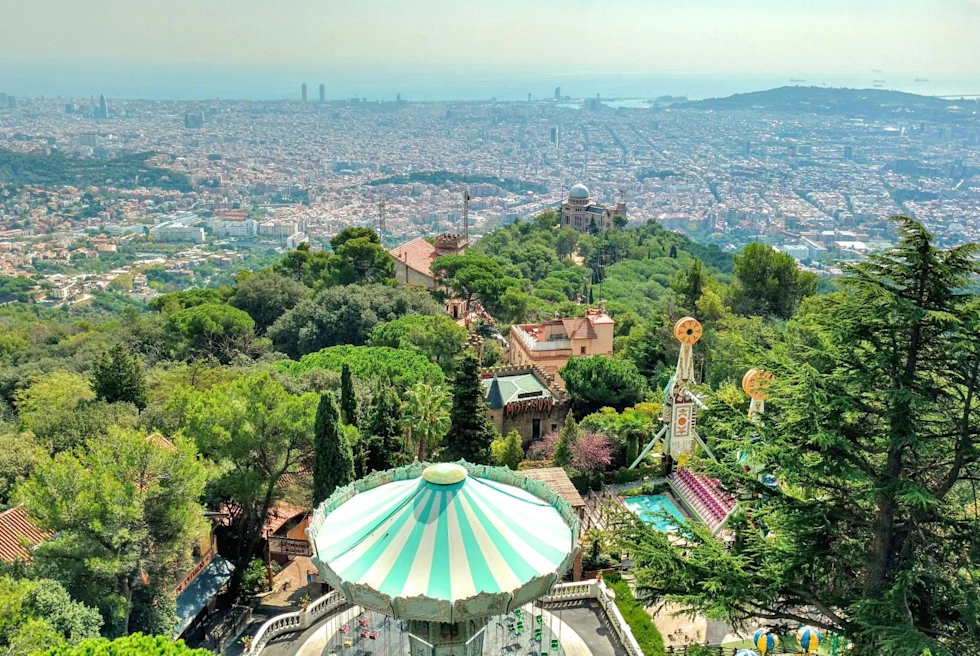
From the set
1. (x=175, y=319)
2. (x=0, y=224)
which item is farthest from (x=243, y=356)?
(x=0, y=224)

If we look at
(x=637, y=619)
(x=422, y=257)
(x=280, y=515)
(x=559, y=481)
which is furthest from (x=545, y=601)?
(x=422, y=257)

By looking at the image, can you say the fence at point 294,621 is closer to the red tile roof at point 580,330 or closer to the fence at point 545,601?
the fence at point 545,601

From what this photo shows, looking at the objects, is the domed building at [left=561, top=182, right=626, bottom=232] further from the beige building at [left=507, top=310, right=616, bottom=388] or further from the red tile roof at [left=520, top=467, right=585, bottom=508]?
the red tile roof at [left=520, top=467, right=585, bottom=508]

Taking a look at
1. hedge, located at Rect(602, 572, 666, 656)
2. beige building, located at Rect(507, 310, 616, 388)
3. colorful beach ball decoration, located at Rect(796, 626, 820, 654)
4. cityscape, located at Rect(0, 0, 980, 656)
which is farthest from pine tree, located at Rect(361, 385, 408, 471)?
colorful beach ball decoration, located at Rect(796, 626, 820, 654)

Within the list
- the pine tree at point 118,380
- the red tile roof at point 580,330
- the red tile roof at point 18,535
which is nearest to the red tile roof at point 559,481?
the red tile roof at point 580,330

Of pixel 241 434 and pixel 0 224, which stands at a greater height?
pixel 241 434

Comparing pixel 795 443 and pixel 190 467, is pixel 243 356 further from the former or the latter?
pixel 795 443

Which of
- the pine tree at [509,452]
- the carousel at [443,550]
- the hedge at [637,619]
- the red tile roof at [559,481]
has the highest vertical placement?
the carousel at [443,550]
